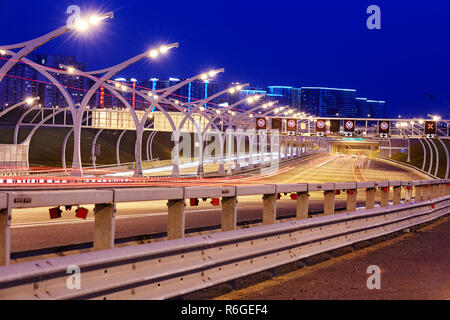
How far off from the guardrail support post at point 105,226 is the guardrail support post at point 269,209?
3793mm

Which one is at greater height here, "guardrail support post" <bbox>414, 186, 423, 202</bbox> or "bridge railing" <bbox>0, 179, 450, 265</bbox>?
"bridge railing" <bbox>0, 179, 450, 265</bbox>

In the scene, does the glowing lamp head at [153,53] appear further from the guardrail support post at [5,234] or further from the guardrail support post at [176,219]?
the guardrail support post at [5,234]

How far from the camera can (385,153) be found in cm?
17950

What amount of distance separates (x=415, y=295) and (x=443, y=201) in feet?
48.7

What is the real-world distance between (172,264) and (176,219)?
132cm

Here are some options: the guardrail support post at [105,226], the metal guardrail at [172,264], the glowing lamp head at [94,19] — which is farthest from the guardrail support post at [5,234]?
the glowing lamp head at [94,19]

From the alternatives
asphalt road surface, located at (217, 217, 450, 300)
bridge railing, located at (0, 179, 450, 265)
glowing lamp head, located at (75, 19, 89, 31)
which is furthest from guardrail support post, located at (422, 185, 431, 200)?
glowing lamp head, located at (75, 19, 89, 31)

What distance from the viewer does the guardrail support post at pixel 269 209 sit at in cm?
1016

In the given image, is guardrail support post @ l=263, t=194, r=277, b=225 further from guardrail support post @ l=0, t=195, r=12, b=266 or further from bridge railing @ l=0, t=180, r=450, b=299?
guardrail support post @ l=0, t=195, r=12, b=266

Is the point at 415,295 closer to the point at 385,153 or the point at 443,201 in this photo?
the point at 443,201

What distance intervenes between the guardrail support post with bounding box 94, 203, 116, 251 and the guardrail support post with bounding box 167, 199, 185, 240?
1.24 metres

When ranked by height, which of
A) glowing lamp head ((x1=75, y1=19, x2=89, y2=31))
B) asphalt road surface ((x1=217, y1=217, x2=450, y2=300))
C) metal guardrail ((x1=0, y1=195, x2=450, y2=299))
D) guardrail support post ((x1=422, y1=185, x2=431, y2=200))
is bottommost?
asphalt road surface ((x1=217, y1=217, x2=450, y2=300))

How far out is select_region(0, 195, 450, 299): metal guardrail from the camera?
5.28 metres

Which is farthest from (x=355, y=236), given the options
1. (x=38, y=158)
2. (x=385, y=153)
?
(x=385, y=153)
